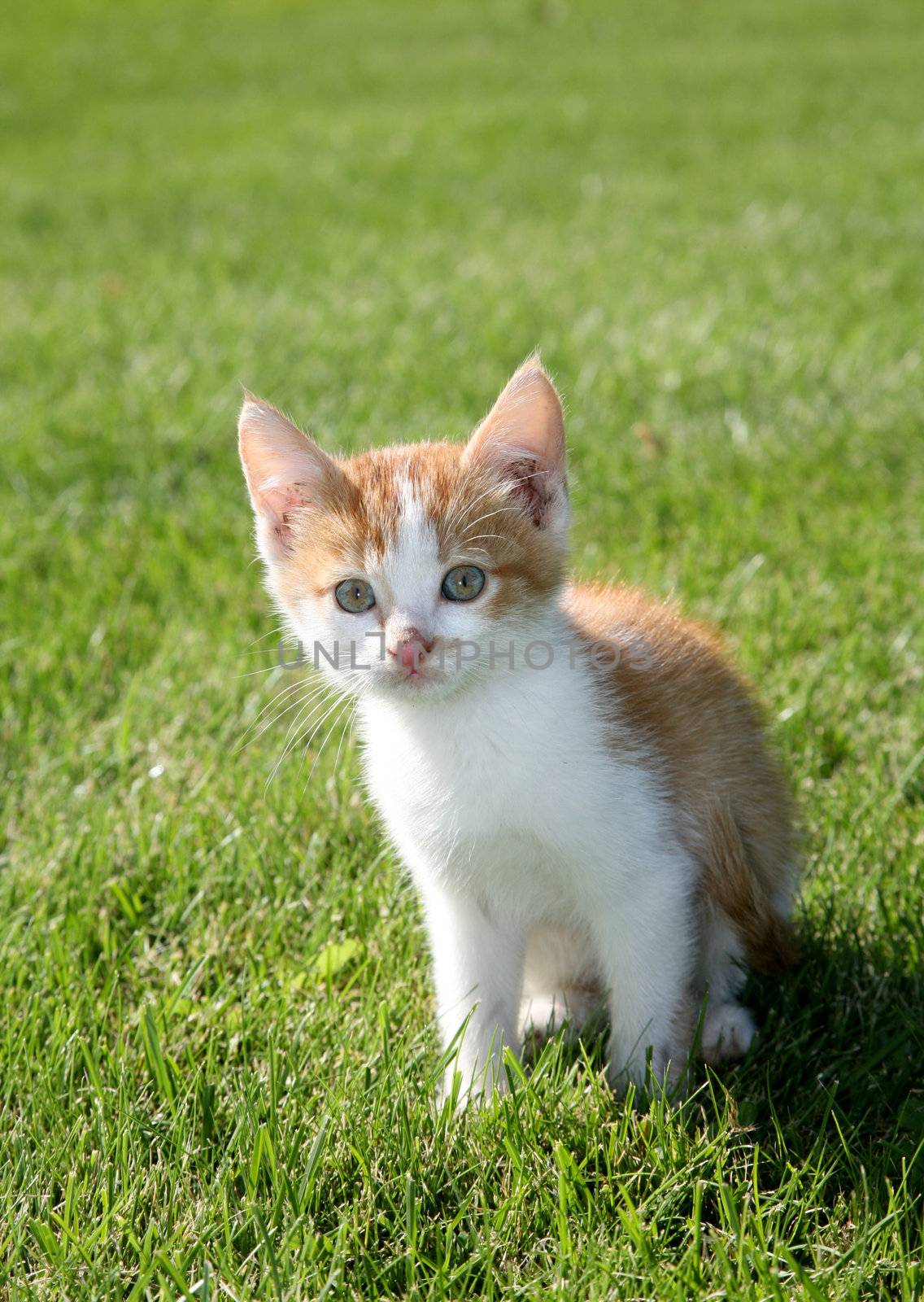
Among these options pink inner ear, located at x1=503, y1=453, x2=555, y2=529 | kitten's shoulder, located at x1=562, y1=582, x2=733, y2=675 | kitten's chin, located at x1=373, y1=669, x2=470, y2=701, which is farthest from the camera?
kitten's shoulder, located at x1=562, y1=582, x2=733, y2=675

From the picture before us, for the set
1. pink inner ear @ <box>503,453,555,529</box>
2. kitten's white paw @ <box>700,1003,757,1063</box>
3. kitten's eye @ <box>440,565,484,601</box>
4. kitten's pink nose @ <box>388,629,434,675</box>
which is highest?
pink inner ear @ <box>503,453,555,529</box>

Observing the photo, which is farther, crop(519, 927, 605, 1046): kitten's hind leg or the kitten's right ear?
crop(519, 927, 605, 1046): kitten's hind leg

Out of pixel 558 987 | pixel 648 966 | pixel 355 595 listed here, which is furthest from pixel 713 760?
pixel 355 595

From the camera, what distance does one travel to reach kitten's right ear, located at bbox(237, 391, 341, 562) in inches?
82.9

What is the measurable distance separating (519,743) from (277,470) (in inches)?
25.1

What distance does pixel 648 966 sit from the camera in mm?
2055

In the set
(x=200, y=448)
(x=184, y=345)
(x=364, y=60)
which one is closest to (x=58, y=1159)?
(x=200, y=448)

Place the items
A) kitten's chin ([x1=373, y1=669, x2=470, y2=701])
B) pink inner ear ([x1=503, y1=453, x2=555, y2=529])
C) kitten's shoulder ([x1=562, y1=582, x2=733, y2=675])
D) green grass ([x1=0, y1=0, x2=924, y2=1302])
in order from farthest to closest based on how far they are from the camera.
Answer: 1. kitten's shoulder ([x1=562, y1=582, x2=733, y2=675])
2. pink inner ear ([x1=503, y1=453, x2=555, y2=529])
3. kitten's chin ([x1=373, y1=669, x2=470, y2=701])
4. green grass ([x1=0, y1=0, x2=924, y2=1302])

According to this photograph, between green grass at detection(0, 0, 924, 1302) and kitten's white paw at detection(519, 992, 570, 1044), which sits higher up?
green grass at detection(0, 0, 924, 1302)

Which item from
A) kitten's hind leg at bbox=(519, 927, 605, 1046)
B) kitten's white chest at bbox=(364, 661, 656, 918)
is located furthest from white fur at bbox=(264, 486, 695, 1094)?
kitten's hind leg at bbox=(519, 927, 605, 1046)

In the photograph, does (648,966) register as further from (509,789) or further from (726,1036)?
(509,789)

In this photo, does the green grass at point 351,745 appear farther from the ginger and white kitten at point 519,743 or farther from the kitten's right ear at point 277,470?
the kitten's right ear at point 277,470

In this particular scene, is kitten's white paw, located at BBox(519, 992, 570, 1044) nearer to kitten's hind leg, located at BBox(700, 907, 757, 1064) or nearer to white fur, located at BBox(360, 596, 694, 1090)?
white fur, located at BBox(360, 596, 694, 1090)

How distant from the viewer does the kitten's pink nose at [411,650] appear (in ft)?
6.23
